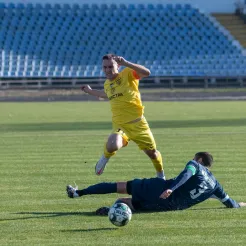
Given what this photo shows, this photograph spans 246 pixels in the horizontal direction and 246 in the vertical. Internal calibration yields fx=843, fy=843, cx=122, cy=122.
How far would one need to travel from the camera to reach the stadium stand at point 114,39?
188 ft

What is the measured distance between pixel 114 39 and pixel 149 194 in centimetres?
4784

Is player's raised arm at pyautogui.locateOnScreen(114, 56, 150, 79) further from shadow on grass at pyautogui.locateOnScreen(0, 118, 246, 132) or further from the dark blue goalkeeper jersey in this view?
shadow on grass at pyautogui.locateOnScreen(0, 118, 246, 132)

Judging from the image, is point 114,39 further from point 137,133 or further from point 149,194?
point 149,194

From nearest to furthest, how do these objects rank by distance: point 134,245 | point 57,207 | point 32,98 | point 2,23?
point 134,245, point 57,207, point 32,98, point 2,23

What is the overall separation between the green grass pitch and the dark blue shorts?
225 mm

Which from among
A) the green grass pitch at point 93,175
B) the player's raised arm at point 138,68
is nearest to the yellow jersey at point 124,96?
the player's raised arm at point 138,68

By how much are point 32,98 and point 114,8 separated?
43.1ft

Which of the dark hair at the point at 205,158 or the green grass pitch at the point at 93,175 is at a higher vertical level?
the dark hair at the point at 205,158

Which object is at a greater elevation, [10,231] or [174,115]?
[10,231]

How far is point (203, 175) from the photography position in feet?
37.8

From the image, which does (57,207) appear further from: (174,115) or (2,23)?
(2,23)

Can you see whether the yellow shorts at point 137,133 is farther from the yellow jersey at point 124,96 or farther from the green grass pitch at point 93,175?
the green grass pitch at point 93,175

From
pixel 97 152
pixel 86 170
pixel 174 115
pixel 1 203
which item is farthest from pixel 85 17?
pixel 1 203

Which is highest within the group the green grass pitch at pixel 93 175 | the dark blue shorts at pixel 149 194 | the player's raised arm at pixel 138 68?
the player's raised arm at pixel 138 68
